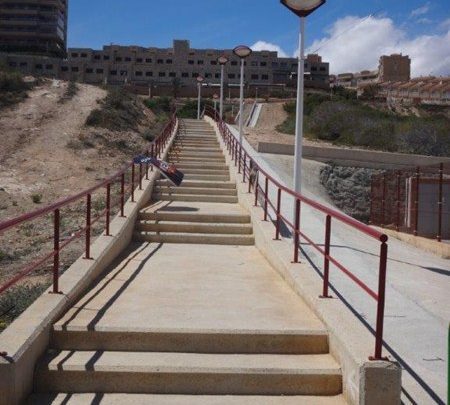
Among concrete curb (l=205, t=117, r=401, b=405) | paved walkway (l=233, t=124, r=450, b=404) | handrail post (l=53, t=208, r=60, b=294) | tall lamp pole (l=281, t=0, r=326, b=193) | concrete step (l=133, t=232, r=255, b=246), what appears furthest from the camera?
concrete step (l=133, t=232, r=255, b=246)

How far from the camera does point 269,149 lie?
975 inches

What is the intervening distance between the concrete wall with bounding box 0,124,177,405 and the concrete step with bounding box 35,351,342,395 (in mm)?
213

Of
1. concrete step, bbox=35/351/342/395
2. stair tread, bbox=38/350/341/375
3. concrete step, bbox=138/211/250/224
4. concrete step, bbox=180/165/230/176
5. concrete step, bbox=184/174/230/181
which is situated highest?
concrete step, bbox=180/165/230/176

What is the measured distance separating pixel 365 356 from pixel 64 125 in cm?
2750

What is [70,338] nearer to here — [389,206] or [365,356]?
[365,356]

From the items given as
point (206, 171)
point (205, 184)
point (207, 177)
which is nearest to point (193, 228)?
point (205, 184)

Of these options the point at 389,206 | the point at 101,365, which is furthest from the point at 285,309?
the point at 389,206

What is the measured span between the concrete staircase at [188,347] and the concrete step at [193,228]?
3193mm

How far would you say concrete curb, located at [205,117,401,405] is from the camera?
4273mm

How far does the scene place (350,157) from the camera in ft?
83.0

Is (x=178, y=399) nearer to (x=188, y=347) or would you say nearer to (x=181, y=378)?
(x=181, y=378)

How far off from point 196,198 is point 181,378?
8.97 metres

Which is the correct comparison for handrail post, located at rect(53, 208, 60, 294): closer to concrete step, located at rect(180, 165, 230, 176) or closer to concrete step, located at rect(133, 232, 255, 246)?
concrete step, located at rect(133, 232, 255, 246)

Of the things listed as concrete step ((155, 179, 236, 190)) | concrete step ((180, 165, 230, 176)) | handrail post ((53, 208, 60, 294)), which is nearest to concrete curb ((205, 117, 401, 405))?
handrail post ((53, 208, 60, 294))
